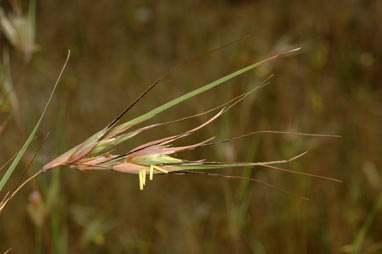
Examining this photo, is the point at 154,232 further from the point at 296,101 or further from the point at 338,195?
the point at 296,101

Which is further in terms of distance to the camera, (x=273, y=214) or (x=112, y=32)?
(x=112, y=32)

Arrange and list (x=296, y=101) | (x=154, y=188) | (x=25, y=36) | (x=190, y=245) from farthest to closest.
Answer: (x=296, y=101) → (x=154, y=188) → (x=190, y=245) → (x=25, y=36)

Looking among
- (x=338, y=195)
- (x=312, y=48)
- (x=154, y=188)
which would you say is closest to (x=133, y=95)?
(x=154, y=188)

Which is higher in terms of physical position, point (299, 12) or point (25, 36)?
point (299, 12)

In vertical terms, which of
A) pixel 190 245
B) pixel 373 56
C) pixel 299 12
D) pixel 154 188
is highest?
pixel 299 12

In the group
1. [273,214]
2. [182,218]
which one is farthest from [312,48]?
[182,218]

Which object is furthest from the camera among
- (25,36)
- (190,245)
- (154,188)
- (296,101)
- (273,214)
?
(296,101)
